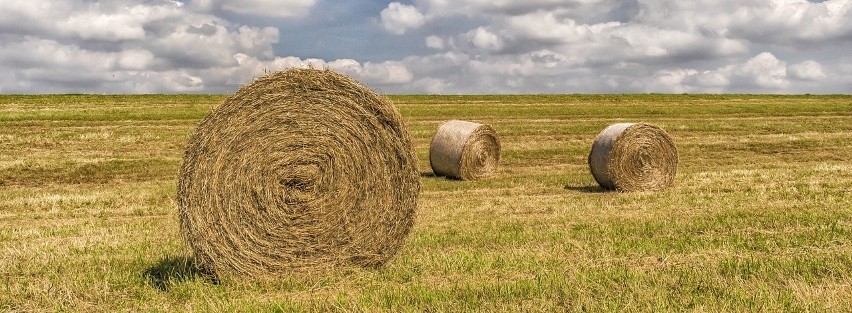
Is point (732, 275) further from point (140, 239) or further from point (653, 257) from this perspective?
point (140, 239)

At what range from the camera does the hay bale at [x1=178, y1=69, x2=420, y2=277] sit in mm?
6941

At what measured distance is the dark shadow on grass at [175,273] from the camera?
22.1ft

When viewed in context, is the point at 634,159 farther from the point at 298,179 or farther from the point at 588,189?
the point at 298,179

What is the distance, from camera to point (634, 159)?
14.3m

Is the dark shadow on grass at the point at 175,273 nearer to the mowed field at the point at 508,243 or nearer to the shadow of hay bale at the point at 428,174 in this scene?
the mowed field at the point at 508,243

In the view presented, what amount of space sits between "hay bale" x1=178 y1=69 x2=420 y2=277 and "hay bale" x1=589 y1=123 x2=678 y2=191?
7.55 m

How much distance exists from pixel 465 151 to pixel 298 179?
30.0 feet

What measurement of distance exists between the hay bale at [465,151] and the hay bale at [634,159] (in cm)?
272

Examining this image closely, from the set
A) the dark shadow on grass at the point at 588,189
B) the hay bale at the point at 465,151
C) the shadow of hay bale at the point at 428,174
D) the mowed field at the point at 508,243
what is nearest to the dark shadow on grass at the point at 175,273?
the mowed field at the point at 508,243

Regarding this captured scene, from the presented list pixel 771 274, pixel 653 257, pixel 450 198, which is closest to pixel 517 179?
pixel 450 198

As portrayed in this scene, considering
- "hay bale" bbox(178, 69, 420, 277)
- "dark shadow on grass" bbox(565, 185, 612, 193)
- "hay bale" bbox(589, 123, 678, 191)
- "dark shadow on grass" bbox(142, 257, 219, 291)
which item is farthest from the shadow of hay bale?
"dark shadow on grass" bbox(142, 257, 219, 291)

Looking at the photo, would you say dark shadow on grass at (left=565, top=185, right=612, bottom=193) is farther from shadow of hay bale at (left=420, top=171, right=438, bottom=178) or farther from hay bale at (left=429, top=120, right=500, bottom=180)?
shadow of hay bale at (left=420, top=171, right=438, bottom=178)

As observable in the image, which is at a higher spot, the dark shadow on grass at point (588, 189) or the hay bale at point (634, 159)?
the hay bale at point (634, 159)

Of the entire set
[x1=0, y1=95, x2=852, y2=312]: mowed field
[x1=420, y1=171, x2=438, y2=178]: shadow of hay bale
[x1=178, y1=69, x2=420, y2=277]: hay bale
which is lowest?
[x1=420, y1=171, x2=438, y2=178]: shadow of hay bale
